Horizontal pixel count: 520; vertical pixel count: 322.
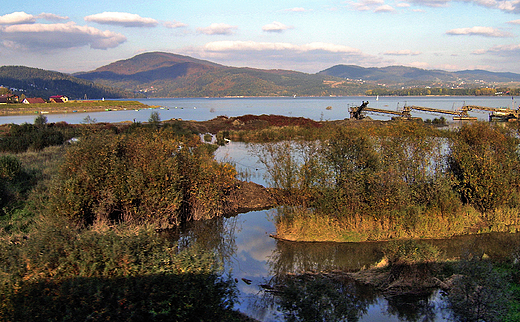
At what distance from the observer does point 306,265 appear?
10.6 metres

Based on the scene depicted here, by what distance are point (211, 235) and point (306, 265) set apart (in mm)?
3731

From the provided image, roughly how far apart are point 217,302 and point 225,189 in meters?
9.56

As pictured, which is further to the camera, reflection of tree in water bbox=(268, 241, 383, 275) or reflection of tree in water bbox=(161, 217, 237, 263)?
reflection of tree in water bbox=(161, 217, 237, 263)

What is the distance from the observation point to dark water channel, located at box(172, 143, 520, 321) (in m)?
6.98

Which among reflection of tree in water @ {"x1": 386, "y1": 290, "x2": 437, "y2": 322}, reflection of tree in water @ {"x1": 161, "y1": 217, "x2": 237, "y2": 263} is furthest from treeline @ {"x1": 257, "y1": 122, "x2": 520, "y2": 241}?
reflection of tree in water @ {"x1": 386, "y1": 290, "x2": 437, "y2": 322}

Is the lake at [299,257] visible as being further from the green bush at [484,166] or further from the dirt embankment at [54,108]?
the dirt embankment at [54,108]

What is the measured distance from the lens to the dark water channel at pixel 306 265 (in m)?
6.98

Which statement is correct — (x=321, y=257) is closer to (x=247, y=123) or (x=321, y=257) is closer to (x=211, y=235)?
(x=211, y=235)

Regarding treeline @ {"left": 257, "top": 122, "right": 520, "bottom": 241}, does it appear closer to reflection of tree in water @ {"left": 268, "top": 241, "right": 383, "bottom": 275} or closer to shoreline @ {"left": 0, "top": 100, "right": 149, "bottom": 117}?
reflection of tree in water @ {"left": 268, "top": 241, "right": 383, "bottom": 275}

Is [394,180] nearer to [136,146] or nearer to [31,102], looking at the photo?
[136,146]

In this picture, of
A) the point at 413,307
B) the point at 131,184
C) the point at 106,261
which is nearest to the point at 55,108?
the point at 131,184

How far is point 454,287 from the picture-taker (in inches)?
304

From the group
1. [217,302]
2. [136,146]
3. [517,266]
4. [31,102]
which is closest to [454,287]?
[517,266]

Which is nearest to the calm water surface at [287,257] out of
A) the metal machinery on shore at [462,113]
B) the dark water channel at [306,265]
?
the dark water channel at [306,265]
